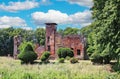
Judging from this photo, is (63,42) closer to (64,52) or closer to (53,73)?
(64,52)

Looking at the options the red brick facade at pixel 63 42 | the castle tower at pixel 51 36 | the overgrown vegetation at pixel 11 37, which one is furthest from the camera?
the overgrown vegetation at pixel 11 37

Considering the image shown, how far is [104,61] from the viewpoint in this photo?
4300cm

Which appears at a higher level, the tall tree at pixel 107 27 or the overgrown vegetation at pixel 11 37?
the tall tree at pixel 107 27

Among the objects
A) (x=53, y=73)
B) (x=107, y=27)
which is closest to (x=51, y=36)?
(x=107, y=27)

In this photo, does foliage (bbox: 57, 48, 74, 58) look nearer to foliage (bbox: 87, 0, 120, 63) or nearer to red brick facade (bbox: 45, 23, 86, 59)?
red brick facade (bbox: 45, 23, 86, 59)

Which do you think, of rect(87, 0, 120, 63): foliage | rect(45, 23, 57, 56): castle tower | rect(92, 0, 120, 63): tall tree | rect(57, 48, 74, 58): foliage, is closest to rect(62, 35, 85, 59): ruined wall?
rect(45, 23, 57, 56): castle tower

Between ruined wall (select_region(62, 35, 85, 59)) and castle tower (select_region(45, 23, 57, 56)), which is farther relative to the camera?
castle tower (select_region(45, 23, 57, 56))

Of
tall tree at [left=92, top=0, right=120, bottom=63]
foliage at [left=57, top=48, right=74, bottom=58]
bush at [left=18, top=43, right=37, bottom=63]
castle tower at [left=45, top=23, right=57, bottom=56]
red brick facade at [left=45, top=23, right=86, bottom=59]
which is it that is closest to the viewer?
tall tree at [left=92, top=0, right=120, bottom=63]

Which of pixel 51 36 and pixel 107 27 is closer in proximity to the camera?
pixel 107 27

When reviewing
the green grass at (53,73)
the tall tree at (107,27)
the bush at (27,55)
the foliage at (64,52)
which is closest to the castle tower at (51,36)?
the foliage at (64,52)

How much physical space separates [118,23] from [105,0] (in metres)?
4.20

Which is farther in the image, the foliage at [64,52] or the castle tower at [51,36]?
the castle tower at [51,36]

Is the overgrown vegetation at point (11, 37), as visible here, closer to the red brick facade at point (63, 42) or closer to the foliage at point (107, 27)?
the red brick facade at point (63, 42)

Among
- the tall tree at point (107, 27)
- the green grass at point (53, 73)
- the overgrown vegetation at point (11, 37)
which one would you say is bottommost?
the overgrown vegetation at point (11, 37)
